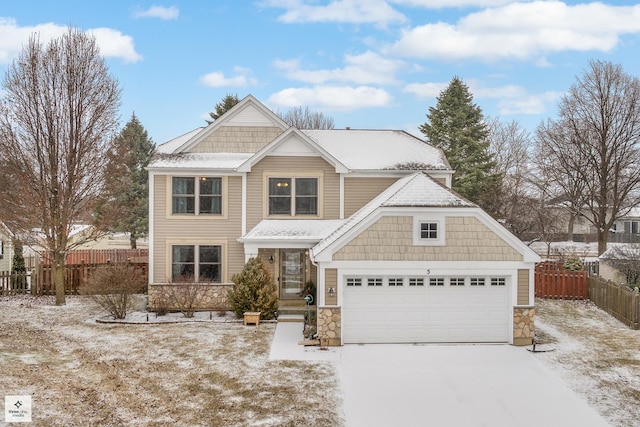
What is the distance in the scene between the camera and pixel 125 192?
117 ft

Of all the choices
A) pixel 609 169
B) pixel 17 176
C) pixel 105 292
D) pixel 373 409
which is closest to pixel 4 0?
pixel 17 176

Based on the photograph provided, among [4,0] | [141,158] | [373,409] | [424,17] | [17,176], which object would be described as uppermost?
[424,17]

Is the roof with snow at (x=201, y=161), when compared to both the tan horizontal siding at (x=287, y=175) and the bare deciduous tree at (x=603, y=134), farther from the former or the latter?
the bare deciduous tree at (x=603, y=134)

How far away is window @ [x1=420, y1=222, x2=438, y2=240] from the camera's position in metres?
12.9

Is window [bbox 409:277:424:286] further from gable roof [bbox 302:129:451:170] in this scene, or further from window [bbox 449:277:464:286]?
gable roof [bbox 302:129:451:170]

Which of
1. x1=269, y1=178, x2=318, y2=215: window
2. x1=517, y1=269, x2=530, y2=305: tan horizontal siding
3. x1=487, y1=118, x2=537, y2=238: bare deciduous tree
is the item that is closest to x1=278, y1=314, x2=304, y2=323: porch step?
x1=269, y1=178, x2=318, y2=215: window

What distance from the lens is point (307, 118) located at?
50062 mm

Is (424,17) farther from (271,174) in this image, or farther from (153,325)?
(153,325)

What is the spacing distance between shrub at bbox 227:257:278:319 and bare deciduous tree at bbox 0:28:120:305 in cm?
754

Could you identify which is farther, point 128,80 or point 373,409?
point 128,80

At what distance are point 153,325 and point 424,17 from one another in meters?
18.2

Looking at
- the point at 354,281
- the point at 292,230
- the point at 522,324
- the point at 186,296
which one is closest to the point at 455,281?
the point at 522,324

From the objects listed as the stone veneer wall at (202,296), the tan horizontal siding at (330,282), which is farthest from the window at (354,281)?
the stone veneer wall at (202,296)

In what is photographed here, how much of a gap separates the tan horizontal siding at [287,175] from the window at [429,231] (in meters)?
5.09
